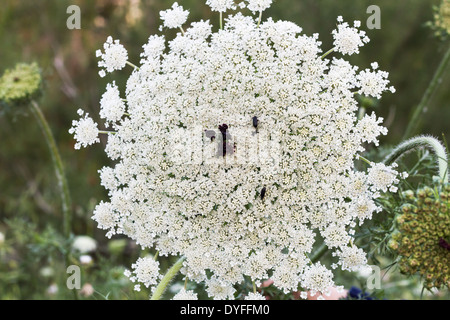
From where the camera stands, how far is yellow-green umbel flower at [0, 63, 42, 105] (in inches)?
162

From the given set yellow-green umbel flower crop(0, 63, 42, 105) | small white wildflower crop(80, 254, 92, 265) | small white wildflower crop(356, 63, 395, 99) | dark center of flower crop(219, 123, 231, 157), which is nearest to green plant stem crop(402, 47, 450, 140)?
small white wildflower crop(356, 63, 395, 99)

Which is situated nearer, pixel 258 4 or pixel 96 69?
pixel 258 4

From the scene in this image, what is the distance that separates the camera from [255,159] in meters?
2.98

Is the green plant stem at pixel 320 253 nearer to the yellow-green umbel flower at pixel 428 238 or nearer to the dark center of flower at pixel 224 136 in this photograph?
the yellow-green umbel flower at pixel 428 238

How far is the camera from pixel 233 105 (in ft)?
9.93

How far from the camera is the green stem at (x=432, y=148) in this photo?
2.75 metres

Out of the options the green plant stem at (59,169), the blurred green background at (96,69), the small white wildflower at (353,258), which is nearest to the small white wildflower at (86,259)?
the green plant stem at (59,169)

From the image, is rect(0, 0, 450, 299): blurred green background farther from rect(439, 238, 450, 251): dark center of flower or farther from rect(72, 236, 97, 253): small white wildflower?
rect(439, 238, 450, 251): dark center of flower

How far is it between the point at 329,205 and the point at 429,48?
6.15 m

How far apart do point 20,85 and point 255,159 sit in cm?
236

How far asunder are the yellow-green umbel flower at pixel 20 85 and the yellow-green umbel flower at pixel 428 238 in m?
3.18

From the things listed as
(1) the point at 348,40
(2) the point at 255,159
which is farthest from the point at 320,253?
(1) the point at 348,40

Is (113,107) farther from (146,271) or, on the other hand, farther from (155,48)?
(146,271)
